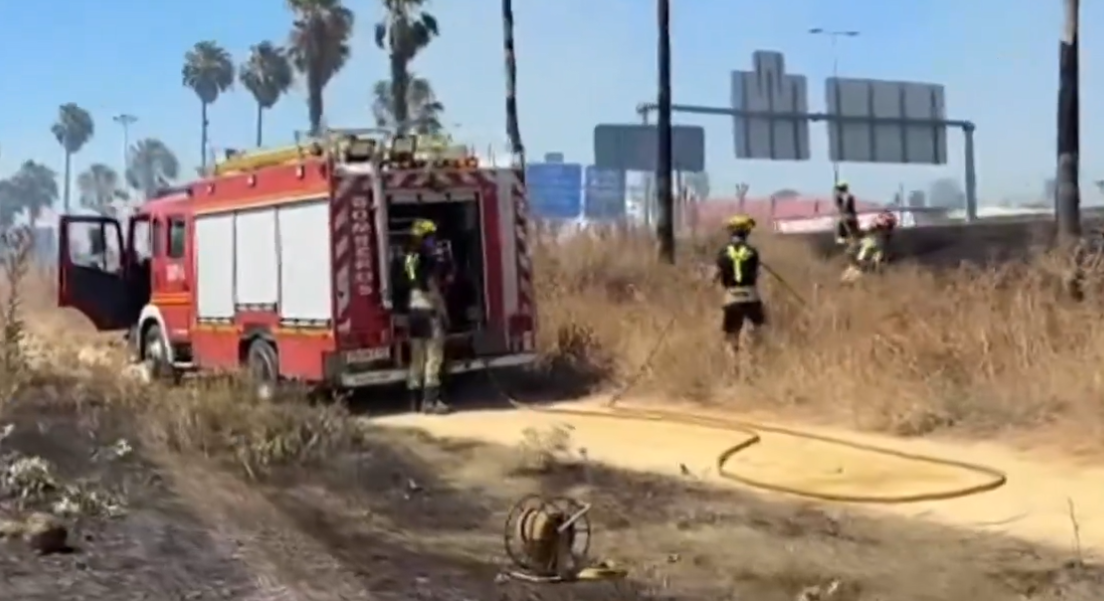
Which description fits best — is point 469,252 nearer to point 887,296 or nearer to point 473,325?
point 473,325

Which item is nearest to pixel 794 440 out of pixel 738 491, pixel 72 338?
pixel 738 491

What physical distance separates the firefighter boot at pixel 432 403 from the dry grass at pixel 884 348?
1.99 m

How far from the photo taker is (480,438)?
1373 cm

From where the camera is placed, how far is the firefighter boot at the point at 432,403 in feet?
51.9

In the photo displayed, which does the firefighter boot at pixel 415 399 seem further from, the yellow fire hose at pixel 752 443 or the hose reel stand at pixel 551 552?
the hose reel stand at pixel 551 552

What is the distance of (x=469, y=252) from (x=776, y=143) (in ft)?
104

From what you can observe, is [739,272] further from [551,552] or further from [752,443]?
[551,552]

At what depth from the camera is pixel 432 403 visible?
15.9 m

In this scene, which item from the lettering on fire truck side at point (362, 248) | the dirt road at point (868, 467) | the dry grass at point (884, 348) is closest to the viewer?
the dirt road at point (868, 467)

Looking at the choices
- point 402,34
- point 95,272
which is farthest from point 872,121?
point 95,272

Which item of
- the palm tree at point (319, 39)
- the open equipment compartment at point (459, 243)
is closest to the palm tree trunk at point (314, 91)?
the palm tree at point (319, 39)

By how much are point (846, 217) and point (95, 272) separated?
37.9 feet

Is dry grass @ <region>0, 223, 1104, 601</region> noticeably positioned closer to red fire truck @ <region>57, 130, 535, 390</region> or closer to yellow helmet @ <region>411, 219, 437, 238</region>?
red fire truck @ <region>57, 130, 535, 390</region>

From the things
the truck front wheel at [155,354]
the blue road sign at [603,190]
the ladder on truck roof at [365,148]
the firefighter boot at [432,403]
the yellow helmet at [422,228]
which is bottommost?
the firefighter boot at [432,403]
